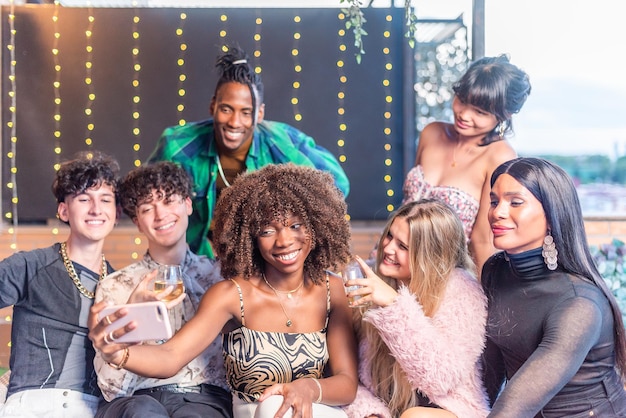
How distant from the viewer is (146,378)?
2.58m

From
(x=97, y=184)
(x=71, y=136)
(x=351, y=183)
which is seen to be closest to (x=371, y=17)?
(x=351, y=183)

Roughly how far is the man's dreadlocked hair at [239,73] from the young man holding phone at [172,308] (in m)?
0.66

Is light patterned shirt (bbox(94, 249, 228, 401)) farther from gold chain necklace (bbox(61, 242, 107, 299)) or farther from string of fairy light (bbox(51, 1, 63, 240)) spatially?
string of fairy light (bbox(51, 1, 63, 240))

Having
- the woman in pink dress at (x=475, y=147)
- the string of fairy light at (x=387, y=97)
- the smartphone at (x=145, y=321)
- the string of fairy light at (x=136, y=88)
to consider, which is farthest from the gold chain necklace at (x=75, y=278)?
the string of fairy light at (x=387, y=97)

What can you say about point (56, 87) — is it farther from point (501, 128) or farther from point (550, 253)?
point (550, 253)

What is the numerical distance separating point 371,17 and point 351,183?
4.26 ft

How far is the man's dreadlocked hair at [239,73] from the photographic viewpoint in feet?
11.1

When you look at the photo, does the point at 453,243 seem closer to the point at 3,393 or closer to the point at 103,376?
the point at 103,376

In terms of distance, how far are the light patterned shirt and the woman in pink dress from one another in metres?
1.24

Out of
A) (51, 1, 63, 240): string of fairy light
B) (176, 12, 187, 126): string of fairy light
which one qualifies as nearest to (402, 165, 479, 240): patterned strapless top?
(176, 12, 187, 126): string of fairy light

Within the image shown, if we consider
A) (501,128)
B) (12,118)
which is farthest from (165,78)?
(501,128)

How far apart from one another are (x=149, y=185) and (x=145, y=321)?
97 centimetres

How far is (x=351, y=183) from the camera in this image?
5.61 metres

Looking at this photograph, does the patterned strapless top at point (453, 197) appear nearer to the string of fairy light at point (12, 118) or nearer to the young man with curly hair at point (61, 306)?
the young man with curly hair at point (61, 306)
